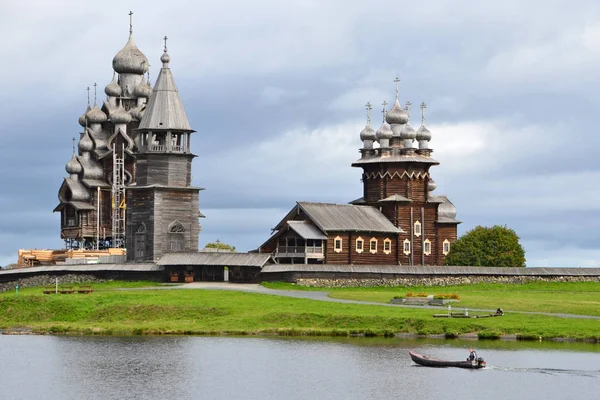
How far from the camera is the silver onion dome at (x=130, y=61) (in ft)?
387

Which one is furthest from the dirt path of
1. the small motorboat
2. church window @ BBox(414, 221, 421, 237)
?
church window @ BBox(414, 221, 421, 237)

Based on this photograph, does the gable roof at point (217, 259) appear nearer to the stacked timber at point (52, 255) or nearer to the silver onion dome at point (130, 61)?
the stacked timber at point (52, 255)

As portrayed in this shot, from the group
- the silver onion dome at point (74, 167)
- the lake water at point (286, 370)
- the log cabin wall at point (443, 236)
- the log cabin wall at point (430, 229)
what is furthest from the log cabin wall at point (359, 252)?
the lake water at point (286, 370)

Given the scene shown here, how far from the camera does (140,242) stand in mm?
96375

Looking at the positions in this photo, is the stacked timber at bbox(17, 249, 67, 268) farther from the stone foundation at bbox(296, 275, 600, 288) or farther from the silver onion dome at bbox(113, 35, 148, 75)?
the stone foundation at bbox(296, 275, 600, 288)

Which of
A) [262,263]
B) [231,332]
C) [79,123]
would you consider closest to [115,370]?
[231,332]

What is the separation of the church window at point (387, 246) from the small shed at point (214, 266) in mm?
12420

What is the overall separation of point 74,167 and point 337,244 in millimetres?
29201

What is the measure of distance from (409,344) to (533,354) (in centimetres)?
695

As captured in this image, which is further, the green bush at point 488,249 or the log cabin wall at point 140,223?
the green bush at point 488,249

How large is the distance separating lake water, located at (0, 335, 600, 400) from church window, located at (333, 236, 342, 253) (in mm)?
34614

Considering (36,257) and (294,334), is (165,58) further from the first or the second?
(294,334)

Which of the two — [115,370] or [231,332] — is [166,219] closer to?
[231,332]

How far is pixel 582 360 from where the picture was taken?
53.5 m
